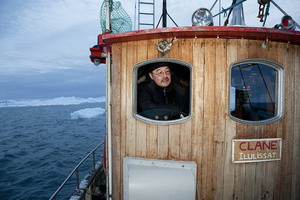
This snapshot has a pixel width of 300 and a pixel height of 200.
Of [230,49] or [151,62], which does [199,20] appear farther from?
[151,62]

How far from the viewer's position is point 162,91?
2916 mm

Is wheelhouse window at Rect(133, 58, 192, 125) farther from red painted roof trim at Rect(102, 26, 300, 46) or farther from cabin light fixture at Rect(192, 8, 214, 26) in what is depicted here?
cabin light fixture at Rect(192, 8, 214, 26)

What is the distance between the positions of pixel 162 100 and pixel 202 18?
1.45 metres

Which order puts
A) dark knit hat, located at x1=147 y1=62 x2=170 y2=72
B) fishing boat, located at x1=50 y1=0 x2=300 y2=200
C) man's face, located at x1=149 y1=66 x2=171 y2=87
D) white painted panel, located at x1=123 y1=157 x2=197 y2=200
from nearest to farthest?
white painted panel, located at x1=123 y1=157 x2=197 y2=200, fishing boat, located at x1=50 y1=0 x2=300 y2=200, dark knit hat, located at x1=147 y1=62 x2=170 y2=72, man's face, located at x1=149 y1=66 x2=171 y2=87

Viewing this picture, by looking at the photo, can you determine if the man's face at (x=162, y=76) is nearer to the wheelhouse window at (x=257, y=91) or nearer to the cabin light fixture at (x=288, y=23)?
the wheelhouse window at (x=257, y=91)

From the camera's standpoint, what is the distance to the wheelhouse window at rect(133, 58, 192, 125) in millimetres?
2561

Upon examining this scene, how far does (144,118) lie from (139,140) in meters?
0.36

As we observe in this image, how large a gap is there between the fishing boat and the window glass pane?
0.01 metres

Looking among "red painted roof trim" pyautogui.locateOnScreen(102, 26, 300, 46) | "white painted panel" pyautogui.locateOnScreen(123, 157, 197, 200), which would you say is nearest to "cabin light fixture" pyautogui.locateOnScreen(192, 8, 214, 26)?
"red painted roof trim" pyautogui.locateOnScreen(102, 26, 300, 46)

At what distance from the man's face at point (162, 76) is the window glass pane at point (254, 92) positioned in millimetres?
1034

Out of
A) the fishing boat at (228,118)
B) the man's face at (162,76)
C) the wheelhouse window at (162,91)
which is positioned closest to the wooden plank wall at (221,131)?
the fishing boat at (228,118)

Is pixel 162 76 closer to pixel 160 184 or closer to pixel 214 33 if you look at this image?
pixel 214 33

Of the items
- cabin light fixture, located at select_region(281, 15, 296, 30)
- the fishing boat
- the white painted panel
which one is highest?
cabin light fixture, located at select_region(281, 15, 296, 30)

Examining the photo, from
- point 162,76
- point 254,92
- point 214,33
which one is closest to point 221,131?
point 254,92
